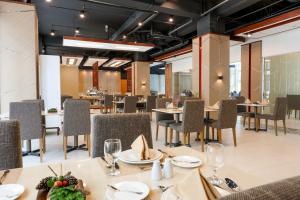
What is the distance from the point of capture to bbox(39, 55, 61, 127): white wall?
19.6 ft

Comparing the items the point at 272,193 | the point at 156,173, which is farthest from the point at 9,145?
the point at 272,193

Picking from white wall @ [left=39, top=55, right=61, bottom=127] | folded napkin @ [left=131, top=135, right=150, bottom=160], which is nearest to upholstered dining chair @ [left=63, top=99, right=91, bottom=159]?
white wall @ [left=39, top=55, right=61, bottom=127]

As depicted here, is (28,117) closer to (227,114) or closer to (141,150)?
(141,150)

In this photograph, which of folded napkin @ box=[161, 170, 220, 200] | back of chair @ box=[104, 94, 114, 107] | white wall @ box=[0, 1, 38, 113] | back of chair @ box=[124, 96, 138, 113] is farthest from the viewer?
back of chair @ box=[104, 94, 114, 107]

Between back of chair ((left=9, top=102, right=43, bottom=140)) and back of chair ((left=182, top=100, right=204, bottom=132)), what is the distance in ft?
8.04

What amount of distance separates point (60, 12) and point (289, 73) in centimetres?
875

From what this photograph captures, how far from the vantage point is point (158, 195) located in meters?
0.88

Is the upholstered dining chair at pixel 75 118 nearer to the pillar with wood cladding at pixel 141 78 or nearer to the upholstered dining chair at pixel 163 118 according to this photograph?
the upholstered dining chair at pixel 163 118

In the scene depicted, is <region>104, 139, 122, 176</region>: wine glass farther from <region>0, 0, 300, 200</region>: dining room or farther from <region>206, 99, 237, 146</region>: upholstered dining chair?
<region>206, 99, 237, 146</region>: upholstered dining chair

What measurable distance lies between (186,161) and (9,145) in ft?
3.50

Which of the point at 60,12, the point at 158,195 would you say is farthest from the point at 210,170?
the point at 60,12

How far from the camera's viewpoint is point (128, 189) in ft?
2.94

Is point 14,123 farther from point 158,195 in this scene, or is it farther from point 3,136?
point 158,195

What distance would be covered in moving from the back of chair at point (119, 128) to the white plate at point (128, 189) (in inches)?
26.9
